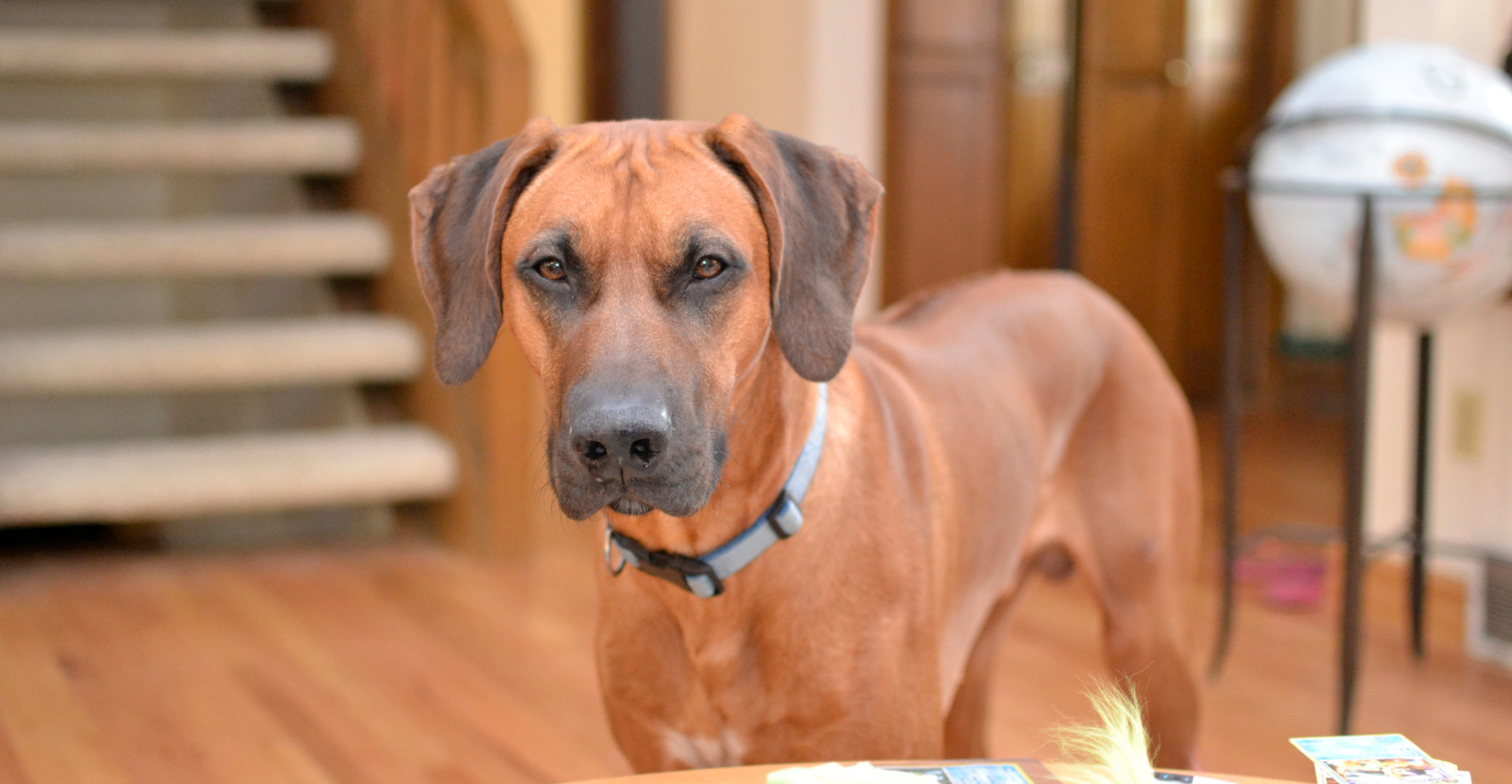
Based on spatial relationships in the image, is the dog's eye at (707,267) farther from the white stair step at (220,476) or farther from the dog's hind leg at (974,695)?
the white stair step at (220,476)

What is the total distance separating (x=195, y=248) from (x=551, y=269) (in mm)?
2451

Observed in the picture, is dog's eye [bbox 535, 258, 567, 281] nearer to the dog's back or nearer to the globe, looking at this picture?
the dog's back


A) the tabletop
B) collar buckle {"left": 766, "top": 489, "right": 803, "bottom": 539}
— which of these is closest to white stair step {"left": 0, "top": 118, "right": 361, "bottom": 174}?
collar buckle {"left": 766, "top": 489, "right": 803, "bottom": 539}

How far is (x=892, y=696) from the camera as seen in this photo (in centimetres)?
133

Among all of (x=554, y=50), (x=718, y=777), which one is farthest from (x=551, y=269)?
(x=554, y=50)

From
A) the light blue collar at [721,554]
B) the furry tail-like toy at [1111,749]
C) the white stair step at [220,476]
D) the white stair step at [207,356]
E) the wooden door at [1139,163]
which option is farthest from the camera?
the wooden door at [1139,163]

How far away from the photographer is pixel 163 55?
144 inches

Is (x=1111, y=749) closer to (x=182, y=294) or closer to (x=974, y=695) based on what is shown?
(x=974, y=695)

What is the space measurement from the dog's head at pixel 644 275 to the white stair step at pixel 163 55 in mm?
2718

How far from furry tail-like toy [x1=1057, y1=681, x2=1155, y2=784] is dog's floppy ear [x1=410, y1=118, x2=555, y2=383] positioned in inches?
25.2

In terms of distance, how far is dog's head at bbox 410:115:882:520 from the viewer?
42.7 inches

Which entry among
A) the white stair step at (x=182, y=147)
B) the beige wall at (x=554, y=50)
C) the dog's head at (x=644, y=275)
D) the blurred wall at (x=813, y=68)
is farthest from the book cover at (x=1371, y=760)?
the beige wall at (x=554, y=50)

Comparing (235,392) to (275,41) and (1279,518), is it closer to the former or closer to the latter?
(275,41)

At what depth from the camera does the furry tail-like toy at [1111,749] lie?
809mm
